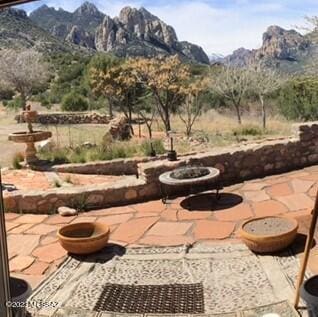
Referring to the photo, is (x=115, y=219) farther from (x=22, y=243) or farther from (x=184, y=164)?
(x=184, y=164)

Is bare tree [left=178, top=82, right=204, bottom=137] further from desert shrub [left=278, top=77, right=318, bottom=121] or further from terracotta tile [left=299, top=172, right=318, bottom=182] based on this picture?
terracotta tile [left=299, top=172, right=318, bottom=182]

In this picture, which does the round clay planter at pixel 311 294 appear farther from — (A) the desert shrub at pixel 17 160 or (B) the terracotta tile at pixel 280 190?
(A) the desert shrub at pixel 17 160

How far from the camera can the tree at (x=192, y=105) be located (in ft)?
25.7

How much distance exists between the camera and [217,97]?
8492 millimetres

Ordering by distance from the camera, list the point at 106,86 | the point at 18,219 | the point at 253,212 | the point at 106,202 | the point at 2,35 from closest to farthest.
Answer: the point at 253,212, the point at 18,219, the point at 106,202, the point at 106,86, the point at 2,35

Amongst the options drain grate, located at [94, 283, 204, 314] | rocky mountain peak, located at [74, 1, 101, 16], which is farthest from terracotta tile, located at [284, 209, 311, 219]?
rocky mountain peak, located at [74, 1, 101, 16]

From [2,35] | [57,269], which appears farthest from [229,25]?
[2,35]

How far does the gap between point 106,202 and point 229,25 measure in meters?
2.38

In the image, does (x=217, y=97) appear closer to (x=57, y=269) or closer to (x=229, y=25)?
(x=229, y=25)

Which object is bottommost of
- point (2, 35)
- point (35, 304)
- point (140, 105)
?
point (35, 304)

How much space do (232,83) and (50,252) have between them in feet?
20.7

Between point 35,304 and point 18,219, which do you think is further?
point 18,219

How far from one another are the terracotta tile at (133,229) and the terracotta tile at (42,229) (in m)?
0.51

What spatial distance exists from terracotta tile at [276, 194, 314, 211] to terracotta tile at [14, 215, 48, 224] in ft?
6.37
